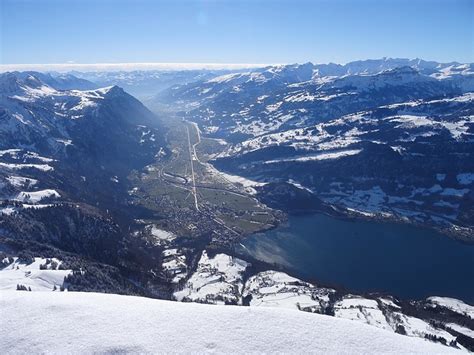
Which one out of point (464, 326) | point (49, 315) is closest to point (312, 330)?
point (49, 315)

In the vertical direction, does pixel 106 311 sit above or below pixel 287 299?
above

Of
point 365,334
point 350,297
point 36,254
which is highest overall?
point 365,334

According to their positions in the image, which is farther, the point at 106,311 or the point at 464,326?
the point at 464,326

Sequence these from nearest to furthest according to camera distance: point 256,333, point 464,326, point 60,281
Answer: point 256,333 < point 60,281 < point 464,326

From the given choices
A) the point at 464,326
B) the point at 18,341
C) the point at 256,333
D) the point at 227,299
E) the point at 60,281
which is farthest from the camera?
the point at 227,299

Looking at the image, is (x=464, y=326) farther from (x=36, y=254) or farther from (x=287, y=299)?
(x=36, y=254)

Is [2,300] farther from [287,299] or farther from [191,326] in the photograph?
[287,299]

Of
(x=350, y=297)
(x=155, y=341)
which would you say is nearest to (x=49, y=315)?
(x=155, y=341)
